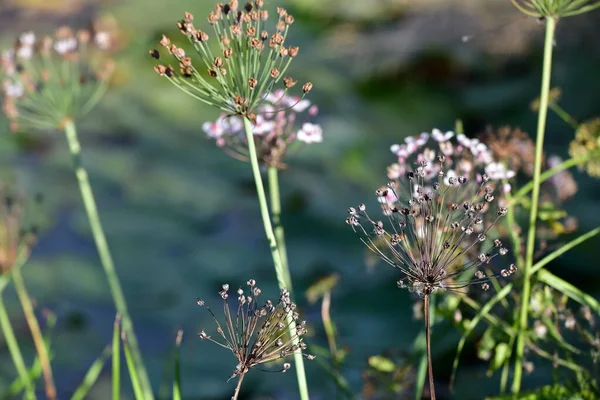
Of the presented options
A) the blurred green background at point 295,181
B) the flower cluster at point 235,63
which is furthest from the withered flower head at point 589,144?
the blurred green background at point 295,181

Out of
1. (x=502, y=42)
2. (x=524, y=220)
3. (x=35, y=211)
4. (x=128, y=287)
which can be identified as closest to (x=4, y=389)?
(x=128, y=287)

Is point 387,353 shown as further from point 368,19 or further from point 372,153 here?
point 368,19

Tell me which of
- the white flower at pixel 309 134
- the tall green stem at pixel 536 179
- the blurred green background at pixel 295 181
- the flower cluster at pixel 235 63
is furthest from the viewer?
the blurred green background at pixel 295 181

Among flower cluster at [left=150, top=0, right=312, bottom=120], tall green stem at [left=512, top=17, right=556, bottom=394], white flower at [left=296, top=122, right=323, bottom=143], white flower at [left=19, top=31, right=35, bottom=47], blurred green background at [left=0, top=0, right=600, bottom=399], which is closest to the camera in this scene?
flower cluster at [left=150, top=0, right=312, bottom=120]

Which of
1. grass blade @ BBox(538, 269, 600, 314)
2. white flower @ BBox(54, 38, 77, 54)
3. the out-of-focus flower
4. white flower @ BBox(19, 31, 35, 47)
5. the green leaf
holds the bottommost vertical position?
the green leaf

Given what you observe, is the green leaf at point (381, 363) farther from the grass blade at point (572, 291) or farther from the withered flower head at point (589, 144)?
the withered flower head at point (589, 144)

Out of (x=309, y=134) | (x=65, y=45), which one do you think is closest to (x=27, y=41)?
(x=65, y=45)

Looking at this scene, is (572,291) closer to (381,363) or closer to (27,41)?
(381,363)

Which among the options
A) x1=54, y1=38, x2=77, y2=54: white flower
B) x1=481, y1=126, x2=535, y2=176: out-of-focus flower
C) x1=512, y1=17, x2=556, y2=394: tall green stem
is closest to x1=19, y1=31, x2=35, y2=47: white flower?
x1=54, y1=38, x2=77, y2=54: white flower

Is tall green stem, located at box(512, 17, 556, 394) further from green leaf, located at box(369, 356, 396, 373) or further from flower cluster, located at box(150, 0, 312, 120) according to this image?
flower cluster, located at box(150, 0, 312, 120)
